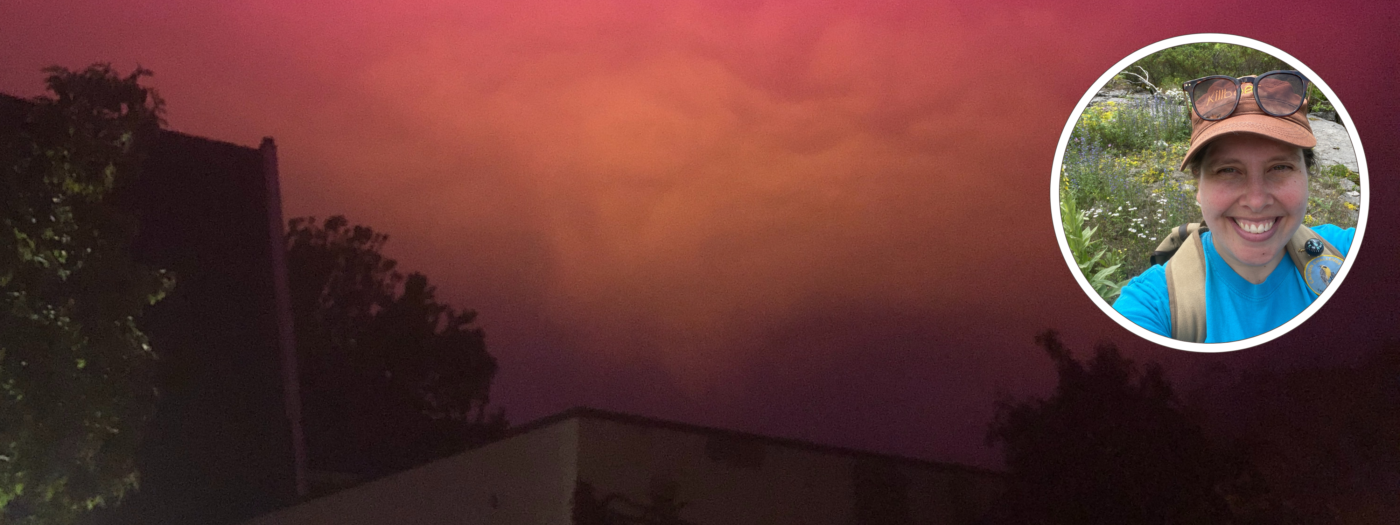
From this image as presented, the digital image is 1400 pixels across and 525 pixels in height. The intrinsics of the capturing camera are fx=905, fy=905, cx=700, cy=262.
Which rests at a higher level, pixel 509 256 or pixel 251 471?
pixel 509 256

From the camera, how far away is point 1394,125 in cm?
275

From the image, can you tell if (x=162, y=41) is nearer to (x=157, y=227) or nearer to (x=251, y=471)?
(x=157, y=227)

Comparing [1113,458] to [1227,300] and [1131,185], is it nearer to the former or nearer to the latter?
[1227,300]

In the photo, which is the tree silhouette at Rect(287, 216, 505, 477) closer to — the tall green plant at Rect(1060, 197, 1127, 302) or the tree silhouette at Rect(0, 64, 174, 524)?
the tree silhouette at Rect(0, 64, 174, 524)

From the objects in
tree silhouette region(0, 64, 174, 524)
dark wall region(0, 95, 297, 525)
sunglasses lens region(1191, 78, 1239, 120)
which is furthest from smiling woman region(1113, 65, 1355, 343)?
tree silhouette region(0, 64, 174, 524)

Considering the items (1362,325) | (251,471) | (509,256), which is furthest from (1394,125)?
(251,471)

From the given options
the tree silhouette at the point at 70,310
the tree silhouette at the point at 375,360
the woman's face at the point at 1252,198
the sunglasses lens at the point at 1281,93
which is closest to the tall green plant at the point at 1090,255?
the woman's face at the point at 1252,198

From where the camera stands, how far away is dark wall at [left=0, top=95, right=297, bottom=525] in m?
2.82

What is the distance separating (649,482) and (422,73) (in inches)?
56.9

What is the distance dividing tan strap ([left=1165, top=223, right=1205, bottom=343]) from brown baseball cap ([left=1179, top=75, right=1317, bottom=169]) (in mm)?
361

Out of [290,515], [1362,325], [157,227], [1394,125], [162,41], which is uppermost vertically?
[162,41]

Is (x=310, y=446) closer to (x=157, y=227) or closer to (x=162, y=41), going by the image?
(x=157, y=227)

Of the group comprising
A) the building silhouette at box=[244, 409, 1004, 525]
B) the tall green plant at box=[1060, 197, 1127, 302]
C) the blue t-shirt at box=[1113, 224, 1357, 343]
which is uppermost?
the tall green plant at box=[1060, 197, 1127, 302]

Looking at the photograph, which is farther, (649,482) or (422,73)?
(422,73)
